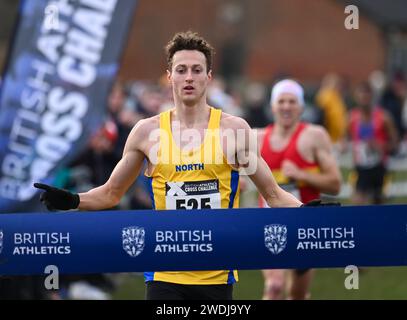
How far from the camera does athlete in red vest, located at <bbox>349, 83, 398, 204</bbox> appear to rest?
15.8 m

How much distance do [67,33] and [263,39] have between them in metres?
38.6

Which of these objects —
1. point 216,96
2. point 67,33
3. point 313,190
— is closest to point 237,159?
point 313,190

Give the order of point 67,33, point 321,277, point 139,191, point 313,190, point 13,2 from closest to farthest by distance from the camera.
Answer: point 313,190, point 67,33, point 321,277, point 139,191, point 13,2

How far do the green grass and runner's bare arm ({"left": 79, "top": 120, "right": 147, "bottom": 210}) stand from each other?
4412mm

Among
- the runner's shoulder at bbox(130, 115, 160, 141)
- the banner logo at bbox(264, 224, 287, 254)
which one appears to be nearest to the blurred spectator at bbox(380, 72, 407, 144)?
the runner's shoulder at bbox(130, 115, 160, 141)

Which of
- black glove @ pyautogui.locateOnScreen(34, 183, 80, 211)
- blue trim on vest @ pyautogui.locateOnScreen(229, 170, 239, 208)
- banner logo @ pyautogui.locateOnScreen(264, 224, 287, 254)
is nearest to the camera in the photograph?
banner logo @ pyautogui.locateOnScreen(264, 224, 287, 254)

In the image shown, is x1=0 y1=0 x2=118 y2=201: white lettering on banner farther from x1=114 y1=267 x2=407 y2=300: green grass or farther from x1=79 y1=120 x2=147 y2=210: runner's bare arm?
x1=79 y1=120 x2=147 y2=210: runner's bare arm

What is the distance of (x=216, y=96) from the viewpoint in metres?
18.3

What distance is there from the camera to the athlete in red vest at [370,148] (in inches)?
624

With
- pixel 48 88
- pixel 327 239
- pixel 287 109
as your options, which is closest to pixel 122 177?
pixel 327 239

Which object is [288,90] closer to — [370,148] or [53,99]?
[53,99]

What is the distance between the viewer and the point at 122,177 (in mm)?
6738

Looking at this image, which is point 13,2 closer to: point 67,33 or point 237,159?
point 67,33

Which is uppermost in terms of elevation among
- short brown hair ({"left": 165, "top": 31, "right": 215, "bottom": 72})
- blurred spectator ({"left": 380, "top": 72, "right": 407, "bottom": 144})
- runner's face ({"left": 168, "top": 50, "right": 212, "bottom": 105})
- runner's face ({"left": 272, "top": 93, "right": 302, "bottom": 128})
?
blurred spectator ({"left": 380, "top": 72, "right": 407, "bottom": 144})
